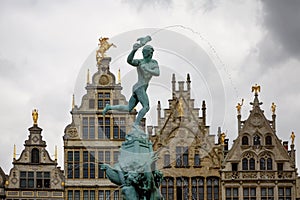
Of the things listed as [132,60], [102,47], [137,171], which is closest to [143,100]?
[132,60]

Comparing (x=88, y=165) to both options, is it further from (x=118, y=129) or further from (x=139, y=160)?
(x=139, y=160)

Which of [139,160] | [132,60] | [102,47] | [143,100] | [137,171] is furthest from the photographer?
A: [102,47]

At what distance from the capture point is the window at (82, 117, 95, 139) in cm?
5481

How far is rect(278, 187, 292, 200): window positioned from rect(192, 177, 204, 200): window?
16.6 ft

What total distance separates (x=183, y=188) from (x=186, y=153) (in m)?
2.30

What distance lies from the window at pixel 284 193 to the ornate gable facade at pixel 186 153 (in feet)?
13.2

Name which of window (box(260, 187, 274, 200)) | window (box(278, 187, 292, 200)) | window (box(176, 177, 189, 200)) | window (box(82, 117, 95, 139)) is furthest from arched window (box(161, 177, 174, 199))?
window (box(278, 187, 292, 200))

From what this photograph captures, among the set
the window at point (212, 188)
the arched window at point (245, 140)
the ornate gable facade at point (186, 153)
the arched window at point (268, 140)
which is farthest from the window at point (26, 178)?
the arched window at point (268, 140)

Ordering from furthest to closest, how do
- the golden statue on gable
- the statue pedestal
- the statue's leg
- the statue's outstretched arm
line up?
the golden statue on gable < the statue's leg < the statue pedestal < the statue's outstretched arm

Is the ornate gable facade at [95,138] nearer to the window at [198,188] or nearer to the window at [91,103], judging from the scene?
the window at [91,103]

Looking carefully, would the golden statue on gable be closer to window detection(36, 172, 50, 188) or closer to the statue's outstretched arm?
window detection(36, 172, 50, 188)

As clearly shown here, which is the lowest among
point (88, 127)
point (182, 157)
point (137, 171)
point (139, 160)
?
point (137, 171)

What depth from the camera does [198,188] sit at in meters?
54.5

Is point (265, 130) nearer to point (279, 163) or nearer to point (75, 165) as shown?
point (279, 163)
